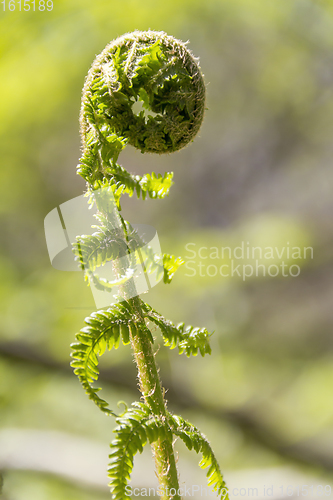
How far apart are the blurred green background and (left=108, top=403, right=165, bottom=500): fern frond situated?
133 cm

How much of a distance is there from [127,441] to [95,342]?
0.39 ft

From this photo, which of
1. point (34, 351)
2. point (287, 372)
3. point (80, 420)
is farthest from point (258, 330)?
point (34, 351)

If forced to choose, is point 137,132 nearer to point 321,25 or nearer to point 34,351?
point 34,351

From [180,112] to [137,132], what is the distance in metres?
0.07

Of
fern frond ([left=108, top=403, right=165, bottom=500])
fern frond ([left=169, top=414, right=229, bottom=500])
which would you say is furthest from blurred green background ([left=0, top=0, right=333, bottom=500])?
fern frond ([left=108, top=403, right=165, bottom=500])

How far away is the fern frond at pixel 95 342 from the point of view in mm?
406

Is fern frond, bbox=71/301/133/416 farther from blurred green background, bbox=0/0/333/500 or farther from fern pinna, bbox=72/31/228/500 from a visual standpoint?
blurred green background, bbox=0/0/333/500

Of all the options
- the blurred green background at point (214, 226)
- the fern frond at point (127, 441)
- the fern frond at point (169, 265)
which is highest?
the blurred green background at point (214, 226)

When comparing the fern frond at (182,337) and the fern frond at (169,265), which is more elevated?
the fern frond at (169,265)

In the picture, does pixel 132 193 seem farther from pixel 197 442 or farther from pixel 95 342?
pixel 197 442

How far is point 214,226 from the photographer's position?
1.84 meters

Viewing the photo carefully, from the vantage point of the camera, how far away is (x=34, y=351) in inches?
68.8

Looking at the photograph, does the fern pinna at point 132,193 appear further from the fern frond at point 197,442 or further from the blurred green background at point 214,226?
the blurred green background at point 214,226

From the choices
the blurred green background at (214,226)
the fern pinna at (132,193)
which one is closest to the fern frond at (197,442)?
the fern pinna at (132,193)
